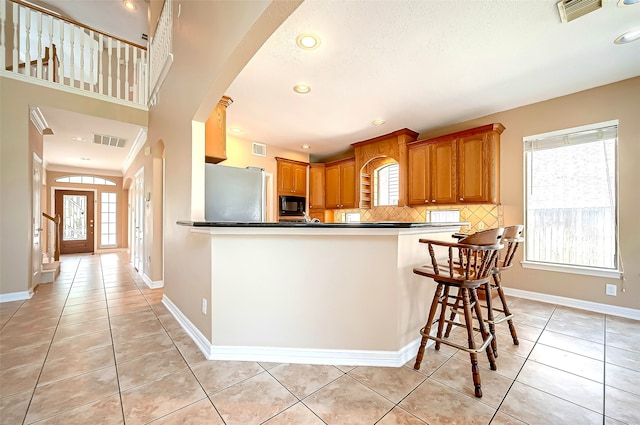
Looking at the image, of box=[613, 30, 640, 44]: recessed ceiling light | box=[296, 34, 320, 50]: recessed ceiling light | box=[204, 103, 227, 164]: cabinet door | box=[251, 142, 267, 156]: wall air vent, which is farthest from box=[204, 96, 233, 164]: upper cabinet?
box=[613, 30, 640, 44]: recessed ceiling light

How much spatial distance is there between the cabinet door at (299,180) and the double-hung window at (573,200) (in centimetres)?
409

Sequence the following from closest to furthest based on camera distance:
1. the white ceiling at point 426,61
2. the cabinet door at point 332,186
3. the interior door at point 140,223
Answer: the white ceiling at point 426,61
the interior door at point 140,223
the cabinet door at point 332,186

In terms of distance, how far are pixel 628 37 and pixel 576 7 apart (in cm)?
85

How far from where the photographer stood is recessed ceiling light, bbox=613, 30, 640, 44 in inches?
85.4

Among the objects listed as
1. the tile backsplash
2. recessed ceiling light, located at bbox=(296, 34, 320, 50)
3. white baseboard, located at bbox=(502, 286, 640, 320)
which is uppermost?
recessed ceiling light, located at bbox=(296, 34, 320, 50)

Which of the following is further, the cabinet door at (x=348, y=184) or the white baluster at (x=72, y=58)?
the cabinet door at (x=348, y=184)

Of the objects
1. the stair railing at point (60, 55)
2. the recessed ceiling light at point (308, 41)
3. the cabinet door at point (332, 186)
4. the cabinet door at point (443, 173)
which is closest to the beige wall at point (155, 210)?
the stair railing at point (60, 55)

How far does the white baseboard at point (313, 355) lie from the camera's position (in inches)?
72.1

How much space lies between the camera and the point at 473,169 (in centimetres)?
379

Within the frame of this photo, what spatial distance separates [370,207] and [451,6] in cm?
372

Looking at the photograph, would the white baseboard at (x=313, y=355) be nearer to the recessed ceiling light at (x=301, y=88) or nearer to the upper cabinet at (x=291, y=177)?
the recessed ceiling light at (x=301, y=88)

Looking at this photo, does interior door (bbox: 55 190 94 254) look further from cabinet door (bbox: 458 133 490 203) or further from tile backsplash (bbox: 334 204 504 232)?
cabinet door (bbox: 458 133 490 203)

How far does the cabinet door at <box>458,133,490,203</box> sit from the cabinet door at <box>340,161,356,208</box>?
208 cm

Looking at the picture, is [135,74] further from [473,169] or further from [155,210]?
[473,169]
